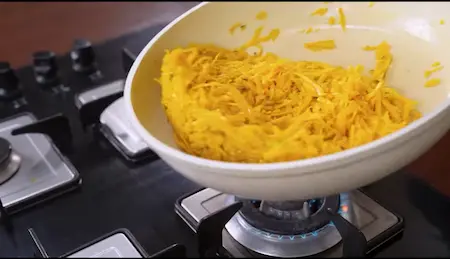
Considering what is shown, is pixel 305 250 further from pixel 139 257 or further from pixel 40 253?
pixel 40 253

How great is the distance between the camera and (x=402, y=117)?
590 millimetres

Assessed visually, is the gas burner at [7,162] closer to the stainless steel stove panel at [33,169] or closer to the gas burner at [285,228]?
the stainless steel stove panel at [33,169]

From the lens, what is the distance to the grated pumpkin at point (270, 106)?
519 millimetres

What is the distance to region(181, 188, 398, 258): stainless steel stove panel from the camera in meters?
0.57

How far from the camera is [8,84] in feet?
2.69

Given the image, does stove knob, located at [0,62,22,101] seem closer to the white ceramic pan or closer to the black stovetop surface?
the black stovetop surface

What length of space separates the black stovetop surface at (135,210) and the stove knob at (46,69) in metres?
0.15

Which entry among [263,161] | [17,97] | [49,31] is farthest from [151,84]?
[49,31]

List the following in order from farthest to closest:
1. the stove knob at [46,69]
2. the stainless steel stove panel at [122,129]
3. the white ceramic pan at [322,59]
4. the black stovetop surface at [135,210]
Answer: the stove knob at [46,69], the stainless steel stove panel at [122,129], the black stovetop surface at [135,210], the white ceramic pan at [322,59]

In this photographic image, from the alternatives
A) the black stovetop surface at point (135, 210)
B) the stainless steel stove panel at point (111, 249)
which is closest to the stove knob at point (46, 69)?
the black stovetop surface at point (135, 210)

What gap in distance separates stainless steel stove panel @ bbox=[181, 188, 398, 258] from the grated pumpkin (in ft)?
0.32

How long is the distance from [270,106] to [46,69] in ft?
1.33

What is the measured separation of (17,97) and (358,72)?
1.55 ft

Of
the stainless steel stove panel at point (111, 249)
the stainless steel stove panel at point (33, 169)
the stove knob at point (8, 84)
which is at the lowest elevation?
the stainless steel stove panel at point (111, 249)
